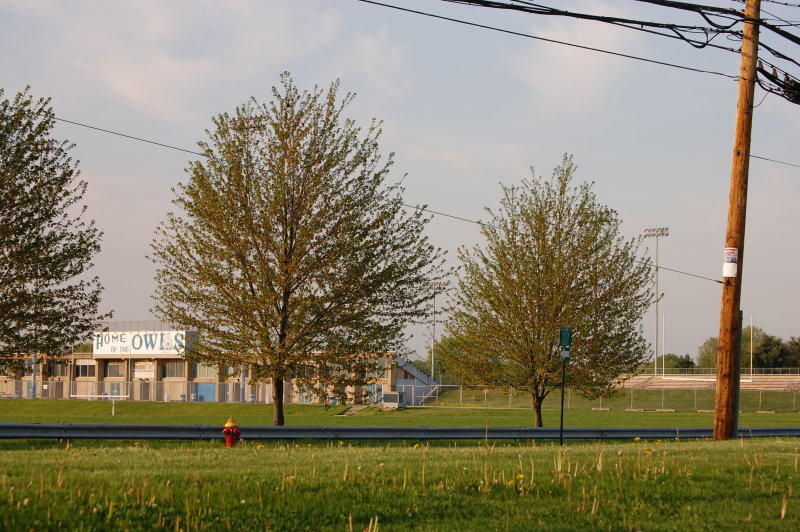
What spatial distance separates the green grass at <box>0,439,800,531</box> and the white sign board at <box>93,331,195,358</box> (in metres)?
69.2

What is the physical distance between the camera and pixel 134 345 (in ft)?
263

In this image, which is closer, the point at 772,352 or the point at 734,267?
the point at 734,267

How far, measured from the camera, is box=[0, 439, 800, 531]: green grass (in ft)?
23.2

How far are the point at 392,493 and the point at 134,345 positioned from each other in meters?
76.2

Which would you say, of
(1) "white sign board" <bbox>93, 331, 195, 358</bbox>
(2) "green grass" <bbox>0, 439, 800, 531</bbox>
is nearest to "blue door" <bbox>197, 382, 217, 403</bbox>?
(1) "white sign board" <bbox>93, 331, 195, 358</bbox>

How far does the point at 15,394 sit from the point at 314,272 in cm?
7173

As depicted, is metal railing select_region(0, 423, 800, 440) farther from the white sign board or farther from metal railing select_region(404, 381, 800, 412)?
the white sign board

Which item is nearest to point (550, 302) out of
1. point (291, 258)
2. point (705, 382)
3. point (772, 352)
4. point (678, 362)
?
point (291, 258)

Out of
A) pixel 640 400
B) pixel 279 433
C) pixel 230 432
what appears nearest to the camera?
pixel 230 432

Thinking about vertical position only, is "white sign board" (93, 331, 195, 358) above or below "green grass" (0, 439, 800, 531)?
below

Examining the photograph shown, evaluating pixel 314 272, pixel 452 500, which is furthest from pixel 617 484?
pixel 314 272

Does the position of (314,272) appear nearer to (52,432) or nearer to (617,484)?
(52,432)

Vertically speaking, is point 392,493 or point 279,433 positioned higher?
point 392,493

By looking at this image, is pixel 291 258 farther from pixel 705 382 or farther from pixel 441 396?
pixel 705 382
